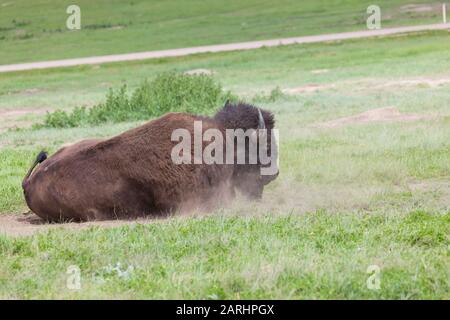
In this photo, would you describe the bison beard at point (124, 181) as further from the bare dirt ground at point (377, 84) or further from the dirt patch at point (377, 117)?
the bare dirt ground at point (377, 84)

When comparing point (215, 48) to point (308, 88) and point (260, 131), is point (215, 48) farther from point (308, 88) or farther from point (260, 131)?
point (260, 131)

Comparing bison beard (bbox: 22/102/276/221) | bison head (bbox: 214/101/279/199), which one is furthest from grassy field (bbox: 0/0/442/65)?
bison beard (bbox: 22/102/276/221)

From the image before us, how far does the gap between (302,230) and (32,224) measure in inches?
126

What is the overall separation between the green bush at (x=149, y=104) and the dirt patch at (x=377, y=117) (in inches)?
142

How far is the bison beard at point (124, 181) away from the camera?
9.02 m

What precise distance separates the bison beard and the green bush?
387 inches

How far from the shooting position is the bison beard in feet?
29.6

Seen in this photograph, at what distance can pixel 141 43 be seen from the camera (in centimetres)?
4725

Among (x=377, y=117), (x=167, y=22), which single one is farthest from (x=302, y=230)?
(x=167, y=22)

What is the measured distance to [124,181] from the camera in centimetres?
903

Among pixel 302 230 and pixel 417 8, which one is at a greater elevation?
pixel 417 8

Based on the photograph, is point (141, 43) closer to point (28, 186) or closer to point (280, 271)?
point (28, 186)

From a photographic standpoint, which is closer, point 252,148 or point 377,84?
point 252,148

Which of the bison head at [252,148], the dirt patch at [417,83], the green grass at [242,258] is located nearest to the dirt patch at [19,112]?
the dirt patch at [417,83]
